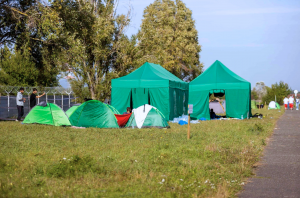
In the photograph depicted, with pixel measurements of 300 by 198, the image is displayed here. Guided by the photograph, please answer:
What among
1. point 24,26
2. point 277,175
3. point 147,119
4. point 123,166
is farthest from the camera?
point 24,26

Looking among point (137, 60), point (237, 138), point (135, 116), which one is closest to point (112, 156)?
point (237, 138)

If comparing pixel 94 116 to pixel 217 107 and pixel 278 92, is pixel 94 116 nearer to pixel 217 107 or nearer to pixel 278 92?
pixel 217 107

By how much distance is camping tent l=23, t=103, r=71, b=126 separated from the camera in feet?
53.9

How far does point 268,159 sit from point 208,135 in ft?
14.0

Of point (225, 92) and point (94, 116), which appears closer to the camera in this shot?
point (94, 116)

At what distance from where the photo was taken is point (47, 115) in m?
16.6

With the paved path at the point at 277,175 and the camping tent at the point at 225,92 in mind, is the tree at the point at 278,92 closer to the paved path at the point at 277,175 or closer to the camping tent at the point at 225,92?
the camping tent at the point at 225,92

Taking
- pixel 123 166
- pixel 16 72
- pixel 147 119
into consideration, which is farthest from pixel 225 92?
pixel 16 72

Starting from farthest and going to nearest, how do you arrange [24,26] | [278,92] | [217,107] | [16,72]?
[278,92]
[16,72]
[217,107]
[24,26]

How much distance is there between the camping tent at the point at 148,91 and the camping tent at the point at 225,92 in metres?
2.44

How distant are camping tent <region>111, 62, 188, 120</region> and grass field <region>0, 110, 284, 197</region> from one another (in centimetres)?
886

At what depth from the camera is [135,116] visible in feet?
54.4

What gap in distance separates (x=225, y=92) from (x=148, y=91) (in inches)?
234

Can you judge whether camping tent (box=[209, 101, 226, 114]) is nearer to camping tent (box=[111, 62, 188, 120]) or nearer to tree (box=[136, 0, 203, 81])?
tree (box=[136, 0, 203, 81])
